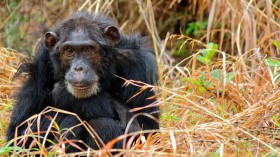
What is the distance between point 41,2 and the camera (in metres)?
10.2

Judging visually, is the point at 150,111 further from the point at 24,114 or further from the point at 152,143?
the point at 24,114

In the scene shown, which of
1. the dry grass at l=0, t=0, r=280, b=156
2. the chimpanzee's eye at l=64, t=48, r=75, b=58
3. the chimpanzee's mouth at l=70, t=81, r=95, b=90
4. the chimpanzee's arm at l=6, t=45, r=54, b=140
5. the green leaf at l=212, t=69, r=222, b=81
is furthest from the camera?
the green leaf at l=212, t=69, r=222, b=81

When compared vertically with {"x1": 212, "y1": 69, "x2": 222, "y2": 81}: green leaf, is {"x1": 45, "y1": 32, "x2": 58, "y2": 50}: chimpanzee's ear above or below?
above

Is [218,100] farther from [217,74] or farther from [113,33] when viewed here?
[113,33]

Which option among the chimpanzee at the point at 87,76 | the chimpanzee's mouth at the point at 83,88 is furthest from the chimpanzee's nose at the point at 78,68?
the chimpanzee's mouth at the point at 83,88

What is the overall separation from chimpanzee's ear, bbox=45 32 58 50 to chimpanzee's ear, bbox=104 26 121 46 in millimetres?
432

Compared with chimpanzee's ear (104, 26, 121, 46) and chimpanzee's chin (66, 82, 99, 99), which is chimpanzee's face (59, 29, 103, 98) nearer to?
chimpanzee's chin (66, 82, 99, 99)

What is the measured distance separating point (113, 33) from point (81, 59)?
1.24ft

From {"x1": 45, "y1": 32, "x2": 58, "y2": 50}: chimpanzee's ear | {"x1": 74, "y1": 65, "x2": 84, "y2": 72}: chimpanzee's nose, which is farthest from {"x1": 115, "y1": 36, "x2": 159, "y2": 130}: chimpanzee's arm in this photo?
{"x1": 45, "y1": 32, "x2": 58, "y2": 50}: chimpanzee's ear

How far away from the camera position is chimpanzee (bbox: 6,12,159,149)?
565 centimetres

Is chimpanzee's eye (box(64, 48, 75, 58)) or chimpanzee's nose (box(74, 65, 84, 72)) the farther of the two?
chimpanzee's eye (box(64, 48, 75, 58))

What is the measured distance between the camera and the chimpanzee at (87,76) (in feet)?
18.5

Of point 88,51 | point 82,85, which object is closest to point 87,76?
point 82,85

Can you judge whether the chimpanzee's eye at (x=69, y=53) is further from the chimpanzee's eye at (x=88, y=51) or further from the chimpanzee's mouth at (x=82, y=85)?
the chimpanzee's mouth at (x=82, y=85)
